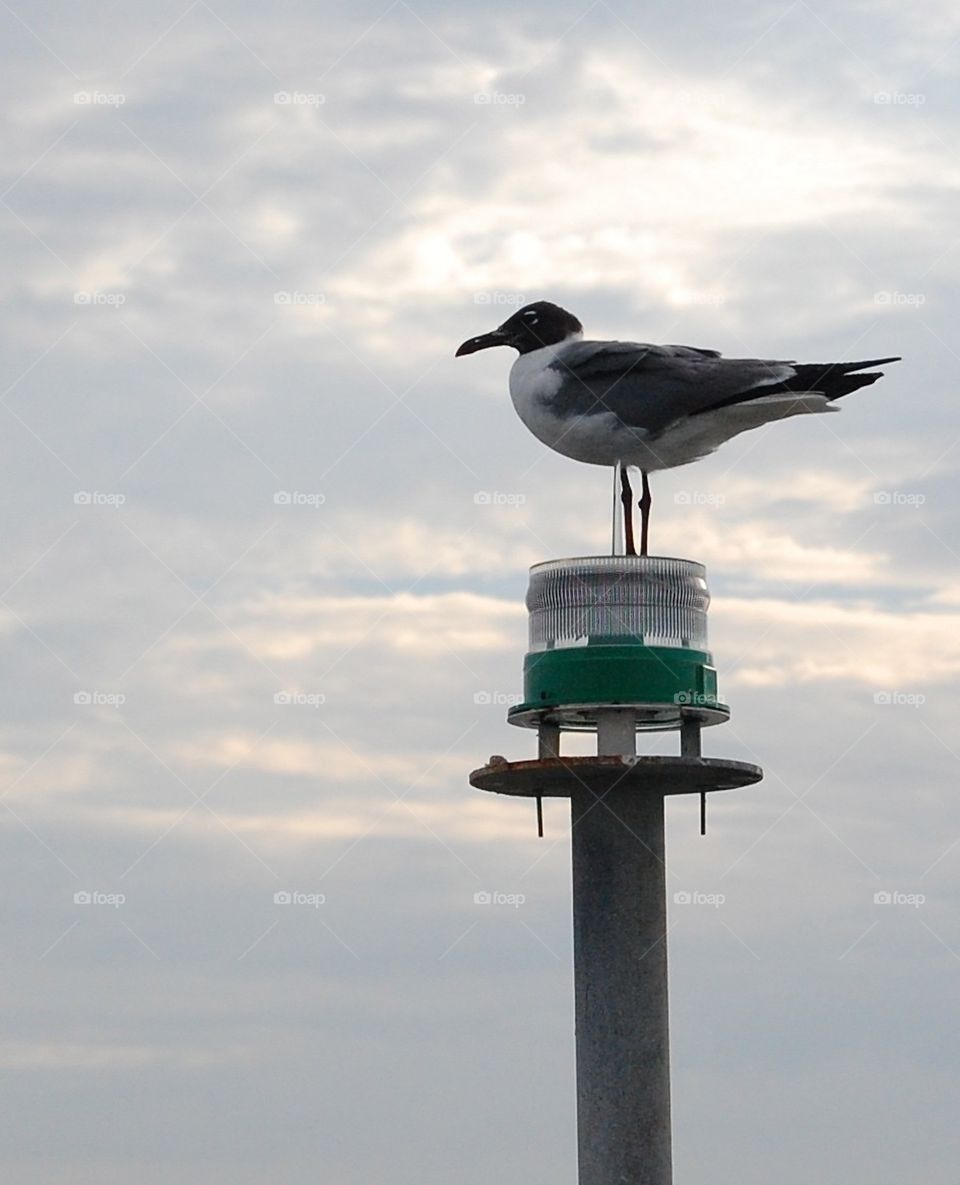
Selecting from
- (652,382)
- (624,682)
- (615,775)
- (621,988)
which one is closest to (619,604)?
(624,682)

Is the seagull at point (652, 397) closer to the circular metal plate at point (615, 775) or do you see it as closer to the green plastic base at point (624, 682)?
the green plastic base at point (624, 682)

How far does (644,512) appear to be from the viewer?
1733cm

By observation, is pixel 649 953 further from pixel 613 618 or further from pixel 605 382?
pixel 605 382

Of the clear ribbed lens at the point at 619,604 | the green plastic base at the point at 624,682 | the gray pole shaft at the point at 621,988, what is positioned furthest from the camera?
the clear ribbed lens at the point at 619,604

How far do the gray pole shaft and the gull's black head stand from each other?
461 cm

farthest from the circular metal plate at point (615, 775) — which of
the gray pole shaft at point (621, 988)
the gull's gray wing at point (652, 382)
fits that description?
the gull's gray wing at point (652, 382)

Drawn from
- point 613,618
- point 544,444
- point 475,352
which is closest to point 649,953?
point 613,618

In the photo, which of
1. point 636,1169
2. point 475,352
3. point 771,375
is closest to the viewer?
point 636,1169

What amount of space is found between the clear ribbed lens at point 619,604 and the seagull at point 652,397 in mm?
635

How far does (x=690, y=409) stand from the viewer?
16.6 metres

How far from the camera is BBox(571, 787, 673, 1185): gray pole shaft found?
1577 cm

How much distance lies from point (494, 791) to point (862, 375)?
544 centimetres

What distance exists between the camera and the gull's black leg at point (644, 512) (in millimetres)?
17266

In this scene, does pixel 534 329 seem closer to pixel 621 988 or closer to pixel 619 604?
pixel 619 604
